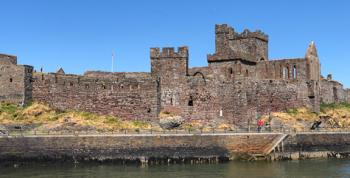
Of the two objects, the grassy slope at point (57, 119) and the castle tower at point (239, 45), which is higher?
the castle tower at point (239, 45)

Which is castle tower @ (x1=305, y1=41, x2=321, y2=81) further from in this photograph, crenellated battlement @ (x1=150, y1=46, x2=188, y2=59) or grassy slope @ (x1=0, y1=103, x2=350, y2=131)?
crenellated battlement @ (x1=150, y1=46, x2=188, y2=59)

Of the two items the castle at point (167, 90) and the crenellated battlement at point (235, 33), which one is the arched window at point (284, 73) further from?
the crenellated battlement at point (235, 33)

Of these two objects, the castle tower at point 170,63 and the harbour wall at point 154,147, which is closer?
the harbour wall at point 154,147

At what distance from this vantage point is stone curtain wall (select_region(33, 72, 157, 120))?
170 feet

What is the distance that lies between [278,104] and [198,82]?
10.3 m

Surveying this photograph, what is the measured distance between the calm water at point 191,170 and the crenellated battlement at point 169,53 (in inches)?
563

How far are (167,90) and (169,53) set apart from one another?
380cm

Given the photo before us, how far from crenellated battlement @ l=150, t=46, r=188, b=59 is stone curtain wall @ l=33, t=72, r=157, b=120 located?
130 inches

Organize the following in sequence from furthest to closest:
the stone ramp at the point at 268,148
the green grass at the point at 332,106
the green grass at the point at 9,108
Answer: the green grass at the point at 332,106, the green grass at the point at 9,108, the stone ramp at the point at 268,148

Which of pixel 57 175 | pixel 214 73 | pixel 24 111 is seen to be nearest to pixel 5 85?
pixel 24 111

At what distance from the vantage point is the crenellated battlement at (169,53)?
53.8 meters

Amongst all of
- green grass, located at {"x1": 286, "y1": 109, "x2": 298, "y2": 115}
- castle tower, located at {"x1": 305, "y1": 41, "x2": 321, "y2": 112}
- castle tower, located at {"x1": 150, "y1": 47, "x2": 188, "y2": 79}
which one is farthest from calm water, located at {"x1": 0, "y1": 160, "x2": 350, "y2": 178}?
castle tower, located at {"x1": 305, "y1": 41, "x2": 321, "y2": 112}

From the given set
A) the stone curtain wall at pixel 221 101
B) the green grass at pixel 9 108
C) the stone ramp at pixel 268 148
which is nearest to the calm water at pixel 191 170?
the stone ramp at pixel 268 148

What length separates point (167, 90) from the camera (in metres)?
53.2
